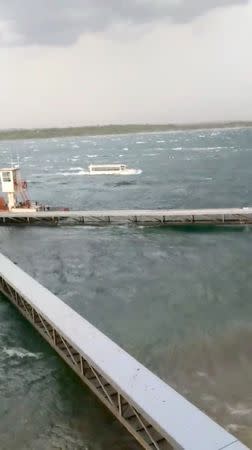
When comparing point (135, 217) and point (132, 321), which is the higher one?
point (135, 217)

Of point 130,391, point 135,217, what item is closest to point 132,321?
point 130,391

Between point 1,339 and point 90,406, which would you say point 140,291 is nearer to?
point 1,339

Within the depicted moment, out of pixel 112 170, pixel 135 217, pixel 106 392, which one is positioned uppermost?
pixel 112 170

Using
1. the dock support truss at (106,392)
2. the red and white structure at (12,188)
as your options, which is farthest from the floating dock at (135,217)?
the dock support truss at (106,392)

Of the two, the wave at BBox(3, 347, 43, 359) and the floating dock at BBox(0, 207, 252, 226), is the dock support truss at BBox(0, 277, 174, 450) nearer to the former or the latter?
the wave at BBox(3, 347, 43, 359)

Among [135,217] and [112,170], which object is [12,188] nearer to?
[135,217]

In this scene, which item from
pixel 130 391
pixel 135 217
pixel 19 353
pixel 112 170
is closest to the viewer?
pixel 130 391

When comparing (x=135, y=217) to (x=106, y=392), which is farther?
(x=135, y=217)
